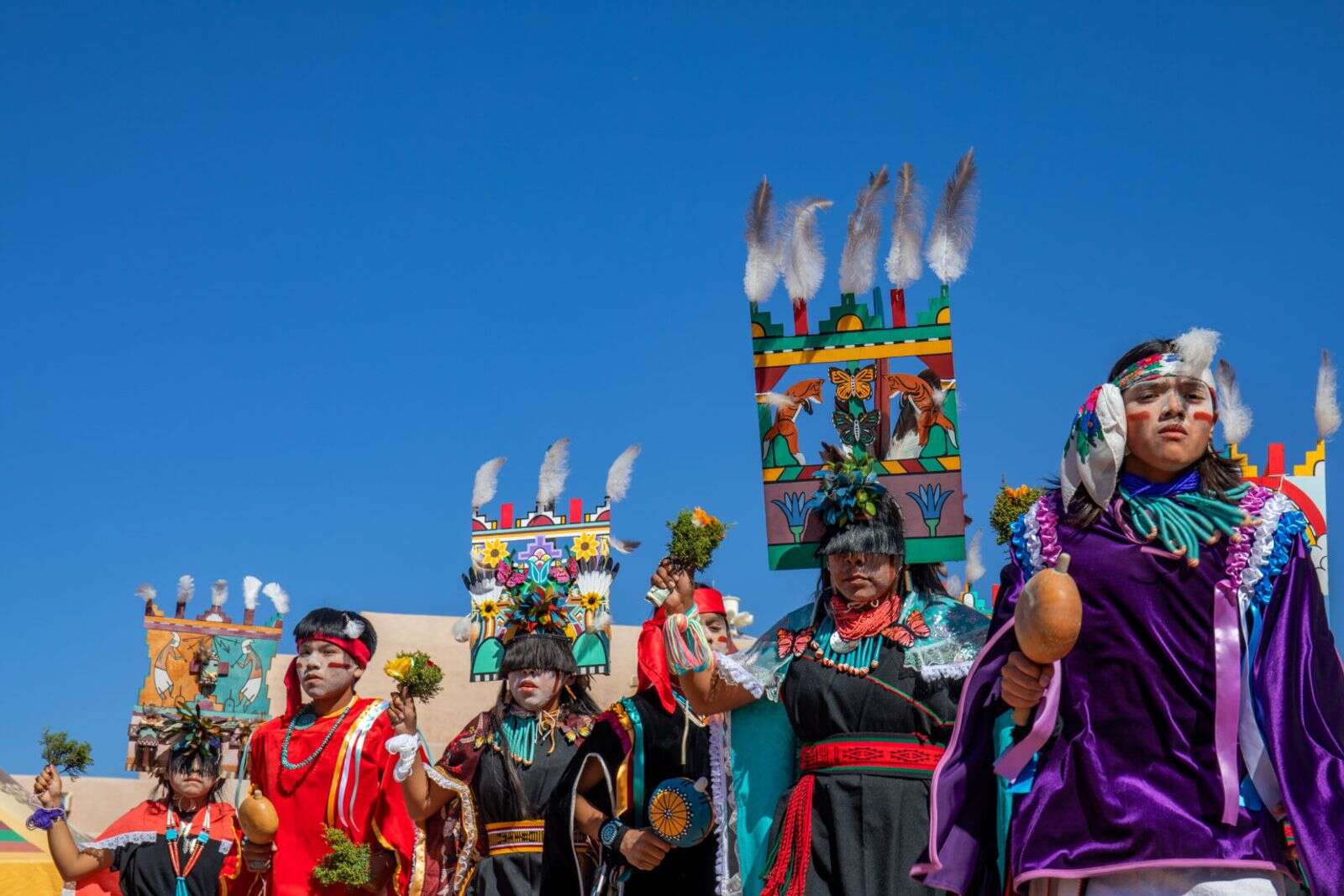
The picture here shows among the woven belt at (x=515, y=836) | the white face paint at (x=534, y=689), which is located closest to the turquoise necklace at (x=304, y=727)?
the white face paint at (x=534, y=689)

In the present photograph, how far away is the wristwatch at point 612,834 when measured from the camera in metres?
7.00

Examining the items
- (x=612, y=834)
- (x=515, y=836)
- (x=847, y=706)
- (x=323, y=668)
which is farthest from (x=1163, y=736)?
(x=323, y=668)

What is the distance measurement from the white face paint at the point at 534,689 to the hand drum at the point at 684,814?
61.9 inches

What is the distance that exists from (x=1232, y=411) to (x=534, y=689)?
4043 millimetres

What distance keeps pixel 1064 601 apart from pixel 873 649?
214 centimetres

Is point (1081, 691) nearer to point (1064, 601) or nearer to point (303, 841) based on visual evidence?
point (1064, 601)

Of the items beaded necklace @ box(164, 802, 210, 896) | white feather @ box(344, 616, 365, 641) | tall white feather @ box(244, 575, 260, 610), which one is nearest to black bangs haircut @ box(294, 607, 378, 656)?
white feather @ box(344, 616, 365, 641)

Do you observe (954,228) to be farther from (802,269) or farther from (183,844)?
(183,844)

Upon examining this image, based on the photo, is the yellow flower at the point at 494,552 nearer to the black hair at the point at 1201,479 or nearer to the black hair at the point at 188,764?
the black hair at the point at 188,764

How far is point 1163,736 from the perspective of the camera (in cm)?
396

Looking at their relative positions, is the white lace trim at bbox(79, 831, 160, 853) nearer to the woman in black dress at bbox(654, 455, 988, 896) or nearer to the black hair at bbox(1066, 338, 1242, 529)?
the woman in black dress at bbox(654, 455, 988, 896)

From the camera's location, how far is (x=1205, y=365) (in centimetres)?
423

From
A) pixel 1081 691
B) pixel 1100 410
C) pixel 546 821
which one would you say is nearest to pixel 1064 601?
pixel 1081 691

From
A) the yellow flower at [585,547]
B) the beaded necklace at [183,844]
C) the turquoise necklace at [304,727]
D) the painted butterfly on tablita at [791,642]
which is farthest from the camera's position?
the yellow flower at [585,547]
